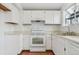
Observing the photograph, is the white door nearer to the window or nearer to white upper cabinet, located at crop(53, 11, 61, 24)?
white upper cabinet, located at crop(53, 11, 61, 24)

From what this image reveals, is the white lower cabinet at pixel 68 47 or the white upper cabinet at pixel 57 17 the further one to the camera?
the white upper cabinet at pixel 57 17

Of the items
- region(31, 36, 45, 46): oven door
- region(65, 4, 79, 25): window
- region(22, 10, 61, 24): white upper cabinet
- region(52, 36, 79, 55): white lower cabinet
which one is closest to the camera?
region(52, 36, 79, 55): white lower cabinet

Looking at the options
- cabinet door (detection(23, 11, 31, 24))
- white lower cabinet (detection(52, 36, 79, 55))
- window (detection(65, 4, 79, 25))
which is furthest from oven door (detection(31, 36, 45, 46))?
→ white lower cabinet (detection(52, 36, 79, 55))

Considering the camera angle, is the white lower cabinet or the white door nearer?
Result: the white lower cabinet

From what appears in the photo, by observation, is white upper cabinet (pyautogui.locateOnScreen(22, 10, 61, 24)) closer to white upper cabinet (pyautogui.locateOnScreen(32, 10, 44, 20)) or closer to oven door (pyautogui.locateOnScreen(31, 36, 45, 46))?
white upper cabinet (pyautogui.locateOnScreen(32, 10, 44, 20))

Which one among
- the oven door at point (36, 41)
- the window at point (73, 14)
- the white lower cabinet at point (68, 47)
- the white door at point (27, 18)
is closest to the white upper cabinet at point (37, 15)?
the white door at point (27, 18)

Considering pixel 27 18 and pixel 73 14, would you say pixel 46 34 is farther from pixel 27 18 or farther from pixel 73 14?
pixel 73 14

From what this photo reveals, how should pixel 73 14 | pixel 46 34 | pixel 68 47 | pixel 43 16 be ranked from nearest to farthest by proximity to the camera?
pixel 68 47
pixel 73 14
pixel 46 34
pixel 43 16

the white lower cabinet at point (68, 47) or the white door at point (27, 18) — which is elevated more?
the white door at point (27, 18)

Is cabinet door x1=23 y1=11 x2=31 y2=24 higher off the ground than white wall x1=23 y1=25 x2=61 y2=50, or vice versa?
cabinet door x1=23 y1=11 x2=31 y2=24

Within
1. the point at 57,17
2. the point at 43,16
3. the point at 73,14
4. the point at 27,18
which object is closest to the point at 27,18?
the point at 27,18

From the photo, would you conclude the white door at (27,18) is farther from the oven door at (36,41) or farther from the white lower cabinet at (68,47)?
the white lower cabinet at (68,47)

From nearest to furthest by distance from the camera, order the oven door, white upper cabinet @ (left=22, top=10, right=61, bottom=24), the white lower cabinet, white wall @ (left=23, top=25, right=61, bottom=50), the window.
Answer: the white lower cabinet → the window → the oven door → white wall @ (left=23, top=25, right=61, bottom=50) → white upper cabinet @ (left=22, top=10, right=61, bottom=24)
